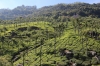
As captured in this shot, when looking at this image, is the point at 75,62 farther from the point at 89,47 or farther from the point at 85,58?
the point at 89,47

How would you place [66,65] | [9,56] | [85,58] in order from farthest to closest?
1. [9,56]
2. [85,58]
3. [66,65]

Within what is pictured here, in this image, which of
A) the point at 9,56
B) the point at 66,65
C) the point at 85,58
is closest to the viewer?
the point at 66,65

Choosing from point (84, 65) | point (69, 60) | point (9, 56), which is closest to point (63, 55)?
point (69, 60)

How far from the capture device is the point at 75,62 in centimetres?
16775

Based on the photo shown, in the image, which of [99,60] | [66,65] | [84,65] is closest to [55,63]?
[66,65]

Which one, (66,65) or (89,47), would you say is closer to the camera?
(66,65)

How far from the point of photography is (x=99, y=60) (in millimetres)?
172875

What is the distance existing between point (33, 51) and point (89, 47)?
54.8 m

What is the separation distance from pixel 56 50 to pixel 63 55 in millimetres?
11672

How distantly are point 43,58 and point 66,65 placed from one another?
2382cm

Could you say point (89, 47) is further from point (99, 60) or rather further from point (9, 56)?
point (9, 56)

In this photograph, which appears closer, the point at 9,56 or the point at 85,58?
the point at 85,58

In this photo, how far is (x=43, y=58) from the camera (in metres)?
177

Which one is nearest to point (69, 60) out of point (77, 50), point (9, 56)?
point (77, 50)
